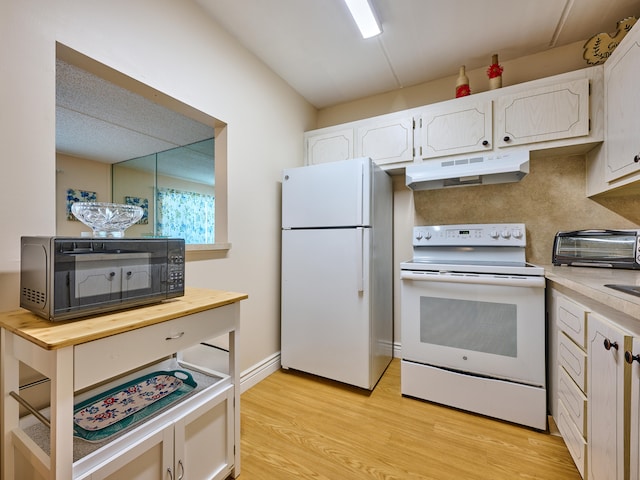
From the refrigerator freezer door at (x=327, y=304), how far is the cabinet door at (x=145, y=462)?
1.27m

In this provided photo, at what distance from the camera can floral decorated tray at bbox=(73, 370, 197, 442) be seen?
0.98 meters

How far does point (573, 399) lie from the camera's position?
126cm

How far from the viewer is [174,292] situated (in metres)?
1.16

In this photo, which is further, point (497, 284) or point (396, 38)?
point (396, 38)

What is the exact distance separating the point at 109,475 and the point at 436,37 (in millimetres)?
2795

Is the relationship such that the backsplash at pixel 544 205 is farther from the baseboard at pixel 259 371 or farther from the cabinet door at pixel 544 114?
the baseboard at pixel 259 371

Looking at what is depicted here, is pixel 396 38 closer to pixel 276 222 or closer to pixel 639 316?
pixel 276 222

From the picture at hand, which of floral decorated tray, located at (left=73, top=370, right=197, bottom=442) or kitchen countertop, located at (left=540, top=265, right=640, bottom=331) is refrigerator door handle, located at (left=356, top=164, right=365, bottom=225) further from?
floral decorated tray, located at (left=73, top=370, right=197, bottom=442)

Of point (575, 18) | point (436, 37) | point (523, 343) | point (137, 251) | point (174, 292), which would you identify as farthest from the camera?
point (436, 37)

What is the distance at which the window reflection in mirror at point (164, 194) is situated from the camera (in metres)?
4.16

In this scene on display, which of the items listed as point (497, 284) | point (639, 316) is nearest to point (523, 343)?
point (497, 284)

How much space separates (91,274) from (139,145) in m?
3.34

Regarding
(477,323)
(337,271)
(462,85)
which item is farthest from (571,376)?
(462,85)

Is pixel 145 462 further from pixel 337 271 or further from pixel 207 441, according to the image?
pixel 337 271
